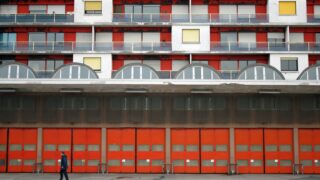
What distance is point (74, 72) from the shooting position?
37562mm

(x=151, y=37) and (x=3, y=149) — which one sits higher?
(x=151, y=37)

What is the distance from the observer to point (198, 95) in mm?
33688

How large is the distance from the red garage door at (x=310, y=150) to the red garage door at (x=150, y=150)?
9.31m

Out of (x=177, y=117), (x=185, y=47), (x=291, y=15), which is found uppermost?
(x=291, y=15)

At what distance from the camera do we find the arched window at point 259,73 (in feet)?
123

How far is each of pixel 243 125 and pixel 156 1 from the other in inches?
789

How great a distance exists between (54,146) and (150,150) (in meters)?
6.41

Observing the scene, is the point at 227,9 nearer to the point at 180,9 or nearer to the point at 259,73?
the point at 180,9

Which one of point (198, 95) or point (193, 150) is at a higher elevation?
point (198, 95)

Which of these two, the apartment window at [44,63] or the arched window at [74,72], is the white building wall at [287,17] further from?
the apartment window at [44,63]

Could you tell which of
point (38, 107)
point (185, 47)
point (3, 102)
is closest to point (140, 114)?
point (38, 107)

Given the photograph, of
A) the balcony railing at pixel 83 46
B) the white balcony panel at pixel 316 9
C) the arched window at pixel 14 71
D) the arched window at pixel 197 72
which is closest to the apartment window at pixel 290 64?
the white balcony panel at pixel 316 9

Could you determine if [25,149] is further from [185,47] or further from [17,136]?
[185,47]

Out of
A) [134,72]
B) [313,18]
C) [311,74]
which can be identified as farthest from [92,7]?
[311,74]
